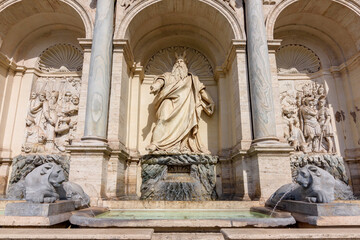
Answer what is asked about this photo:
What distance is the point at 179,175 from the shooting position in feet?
27.1

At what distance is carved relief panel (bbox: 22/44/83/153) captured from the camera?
29.5ft

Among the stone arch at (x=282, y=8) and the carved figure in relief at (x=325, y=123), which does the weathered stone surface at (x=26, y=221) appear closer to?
the stone arch at (x=282, y=8)

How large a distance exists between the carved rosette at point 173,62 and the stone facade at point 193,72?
0.14ft

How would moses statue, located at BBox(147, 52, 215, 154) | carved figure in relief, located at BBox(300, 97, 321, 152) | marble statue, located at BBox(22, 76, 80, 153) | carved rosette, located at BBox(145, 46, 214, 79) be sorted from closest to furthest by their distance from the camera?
moses statue, located at BBox(147, 52, 215, 154)
carved figure in relief, located at BBox(300, 97, 321, 152)
marble statue, located at BBox(22, 76, 80, 153)
carved rosette, located at BBox(145, 46, 214, 79)

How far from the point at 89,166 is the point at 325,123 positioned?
791 cm

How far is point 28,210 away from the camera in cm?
365

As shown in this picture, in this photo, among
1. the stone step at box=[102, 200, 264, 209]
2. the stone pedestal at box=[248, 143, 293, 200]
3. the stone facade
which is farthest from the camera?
the stone facade

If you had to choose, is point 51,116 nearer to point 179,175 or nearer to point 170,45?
point 179,175

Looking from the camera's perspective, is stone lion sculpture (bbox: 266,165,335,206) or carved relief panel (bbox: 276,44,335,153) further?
carved relief panel (bbox: 276,44,335,153)

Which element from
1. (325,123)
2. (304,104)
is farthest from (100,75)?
(325,123)

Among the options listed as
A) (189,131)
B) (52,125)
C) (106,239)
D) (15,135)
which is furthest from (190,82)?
(106,239)

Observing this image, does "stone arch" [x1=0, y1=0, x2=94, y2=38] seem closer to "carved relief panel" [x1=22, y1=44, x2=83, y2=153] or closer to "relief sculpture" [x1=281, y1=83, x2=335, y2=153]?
"carved relief panel" [x1=22, y1=44, x2=83, y2=153]

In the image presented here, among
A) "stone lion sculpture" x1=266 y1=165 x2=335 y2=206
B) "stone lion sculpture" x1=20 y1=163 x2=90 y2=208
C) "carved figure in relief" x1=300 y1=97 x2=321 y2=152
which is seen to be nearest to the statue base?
"carved figure in relief" x1=300 y1=97 x2=321 y2=152

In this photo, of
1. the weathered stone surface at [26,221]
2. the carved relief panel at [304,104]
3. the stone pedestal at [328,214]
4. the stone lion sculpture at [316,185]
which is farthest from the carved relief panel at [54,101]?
the carved relief panel at [304,104]
